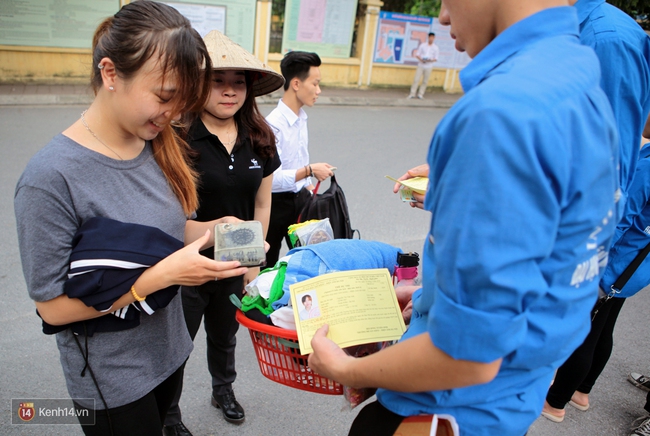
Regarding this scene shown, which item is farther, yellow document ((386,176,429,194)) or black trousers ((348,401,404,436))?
yellow document ((386,176,429,194))

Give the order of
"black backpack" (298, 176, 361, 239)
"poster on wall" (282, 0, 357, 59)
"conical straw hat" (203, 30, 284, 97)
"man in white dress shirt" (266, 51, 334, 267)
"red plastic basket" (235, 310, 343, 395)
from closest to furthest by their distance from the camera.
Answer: "red plastic basket" (235, 310, 343, 395) < "conical straw hat" (203, 30, 284, 97) < "black backpack" (298, 176, 361, 239) < "man in white dress shirt" (266, 51, 334, 267) < "poster on wall" (282, 0, 357, 59)

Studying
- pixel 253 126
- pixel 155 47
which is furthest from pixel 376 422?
pixel 253 126

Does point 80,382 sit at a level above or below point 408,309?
below

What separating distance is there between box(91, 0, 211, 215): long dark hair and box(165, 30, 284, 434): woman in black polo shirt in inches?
29.4

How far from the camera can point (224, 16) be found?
11.0 metres

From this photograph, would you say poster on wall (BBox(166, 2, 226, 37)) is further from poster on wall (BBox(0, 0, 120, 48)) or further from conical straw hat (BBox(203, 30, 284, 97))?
conical straw hat (BBox(203, 30, 284, 97))

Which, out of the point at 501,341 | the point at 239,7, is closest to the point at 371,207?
the point at 501,341

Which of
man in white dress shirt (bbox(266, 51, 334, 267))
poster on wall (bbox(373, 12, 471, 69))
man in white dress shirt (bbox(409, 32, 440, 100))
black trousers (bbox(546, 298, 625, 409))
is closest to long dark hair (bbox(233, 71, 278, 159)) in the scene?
man in white dress shirt (bbox(266, 51, 334, 267))

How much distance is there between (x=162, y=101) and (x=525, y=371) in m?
1.23

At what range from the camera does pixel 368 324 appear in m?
1.43

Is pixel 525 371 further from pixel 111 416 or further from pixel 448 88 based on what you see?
pixel 448 88

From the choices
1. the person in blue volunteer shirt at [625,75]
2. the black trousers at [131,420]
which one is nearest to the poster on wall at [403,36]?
the person in blue volunteer shirt at [625,75]

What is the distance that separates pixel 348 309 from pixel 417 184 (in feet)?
2.64

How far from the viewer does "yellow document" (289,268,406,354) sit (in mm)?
1405
